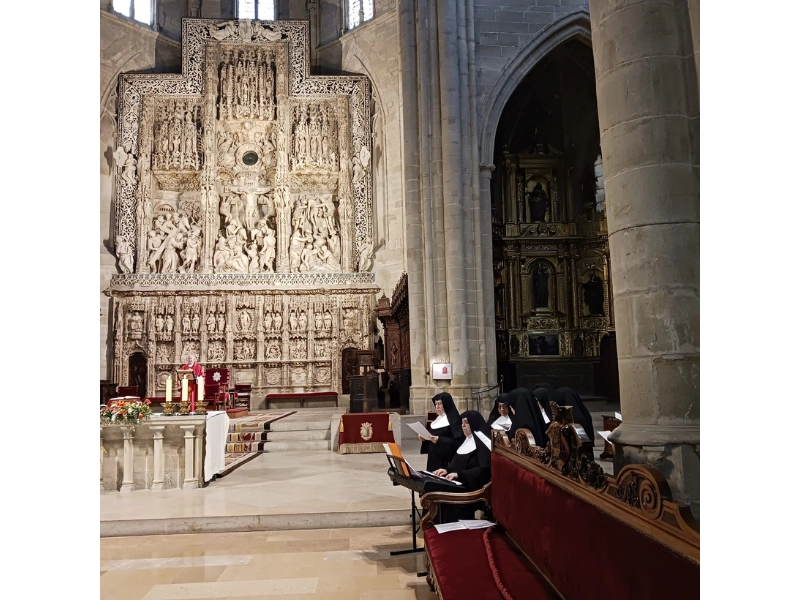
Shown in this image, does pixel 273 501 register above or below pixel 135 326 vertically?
below

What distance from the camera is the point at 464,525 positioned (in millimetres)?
4562

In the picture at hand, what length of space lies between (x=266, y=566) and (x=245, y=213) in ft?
52.8

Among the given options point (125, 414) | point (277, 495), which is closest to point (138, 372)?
point (125, 414)

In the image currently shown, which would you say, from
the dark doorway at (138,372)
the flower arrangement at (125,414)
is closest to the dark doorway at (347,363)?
the dark doorway at (138,372)

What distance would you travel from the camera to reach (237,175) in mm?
20125

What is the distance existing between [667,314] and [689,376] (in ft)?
1.10

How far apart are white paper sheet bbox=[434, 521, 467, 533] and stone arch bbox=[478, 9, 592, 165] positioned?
1118cm

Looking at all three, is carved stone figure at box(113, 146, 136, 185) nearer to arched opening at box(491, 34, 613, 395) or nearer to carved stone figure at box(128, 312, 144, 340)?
carved stone figure at box(128, 312, 144, 340)

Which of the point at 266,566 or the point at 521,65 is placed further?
the point at 521,65

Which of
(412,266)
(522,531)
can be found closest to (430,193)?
(412,266)

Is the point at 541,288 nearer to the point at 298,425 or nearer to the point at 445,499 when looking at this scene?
the point at 298,425

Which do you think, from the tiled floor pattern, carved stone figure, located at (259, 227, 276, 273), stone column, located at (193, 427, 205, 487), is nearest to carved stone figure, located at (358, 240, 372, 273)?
carved stone figure, located at (259, 227, 276, 273)

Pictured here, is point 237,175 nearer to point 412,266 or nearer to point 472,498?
point 412,266

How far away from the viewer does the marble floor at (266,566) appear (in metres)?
4.50
